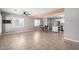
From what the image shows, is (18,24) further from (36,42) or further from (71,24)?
(71,24)

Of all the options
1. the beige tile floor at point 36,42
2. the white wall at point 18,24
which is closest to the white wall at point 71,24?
the beige tile floor at point 36,42

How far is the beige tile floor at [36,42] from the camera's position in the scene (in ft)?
8.94

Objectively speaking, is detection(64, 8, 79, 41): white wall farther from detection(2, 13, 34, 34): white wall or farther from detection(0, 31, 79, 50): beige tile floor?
detection(2, 13, 34, 34): white wall

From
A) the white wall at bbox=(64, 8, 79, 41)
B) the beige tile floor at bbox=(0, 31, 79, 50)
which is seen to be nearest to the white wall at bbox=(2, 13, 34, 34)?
the beige tile floor at bbox=(0, 31, 79, 50)

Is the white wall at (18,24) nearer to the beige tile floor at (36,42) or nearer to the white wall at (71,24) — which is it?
the beige tile floor at (36,42)

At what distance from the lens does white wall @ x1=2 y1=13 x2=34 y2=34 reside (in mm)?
3051

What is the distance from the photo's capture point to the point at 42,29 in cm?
308

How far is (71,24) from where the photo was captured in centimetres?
312

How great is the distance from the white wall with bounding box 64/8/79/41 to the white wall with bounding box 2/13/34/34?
4.49 feet

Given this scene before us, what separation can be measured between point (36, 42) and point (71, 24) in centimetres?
156
